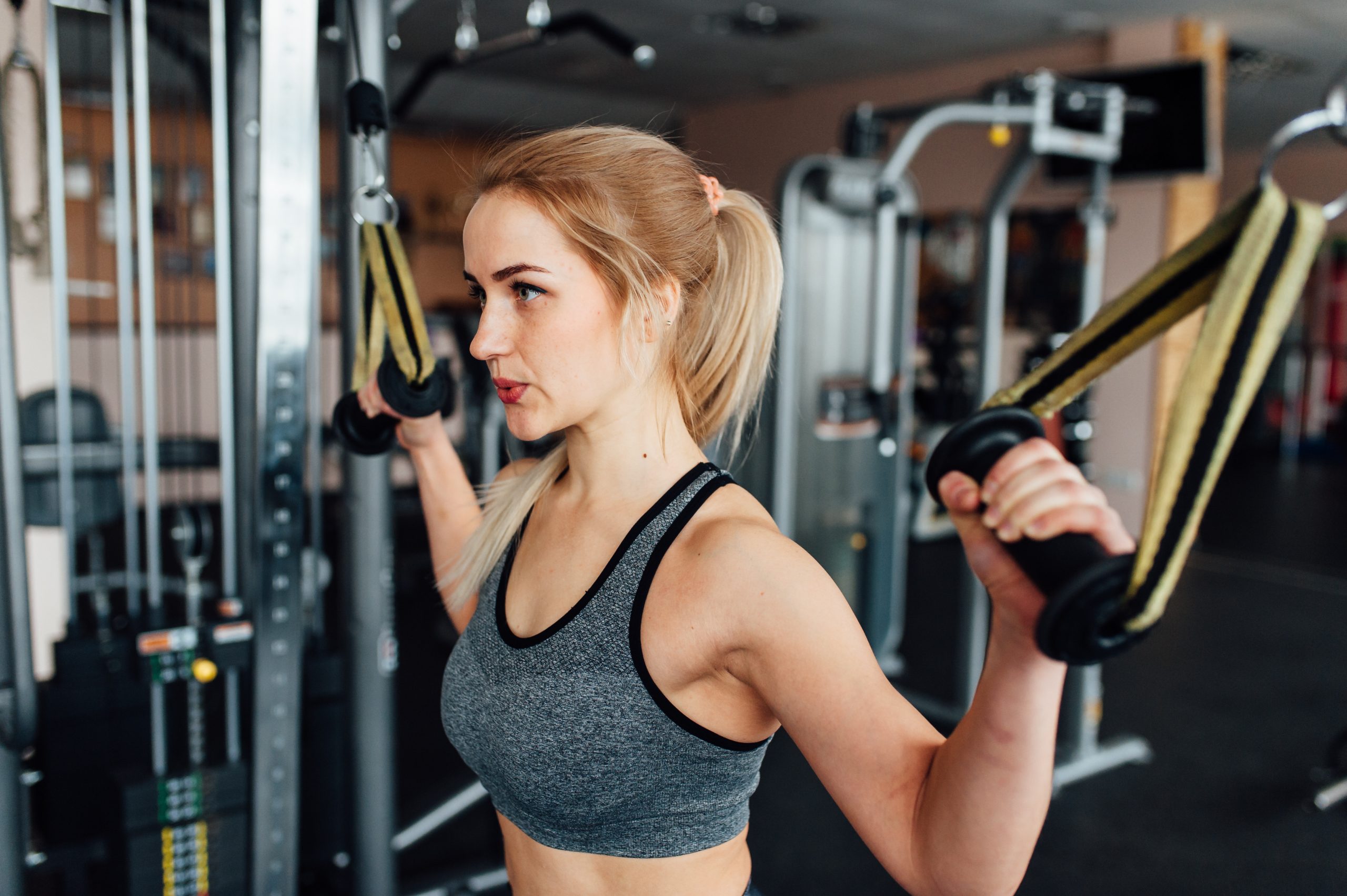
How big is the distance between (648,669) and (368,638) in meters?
1.05

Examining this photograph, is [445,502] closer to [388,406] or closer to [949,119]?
[388,406]

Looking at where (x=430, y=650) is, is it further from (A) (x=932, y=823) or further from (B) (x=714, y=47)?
(B) (x=714, y=47)

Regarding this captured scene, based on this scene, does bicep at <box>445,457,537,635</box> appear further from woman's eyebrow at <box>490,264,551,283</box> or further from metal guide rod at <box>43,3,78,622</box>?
metal guide rod at <box>43,3,78,622</box>

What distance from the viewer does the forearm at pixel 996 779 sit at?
0.57 metres

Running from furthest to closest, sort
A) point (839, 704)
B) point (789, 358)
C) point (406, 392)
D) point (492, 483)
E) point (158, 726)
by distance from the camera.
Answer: point (789, 358) < point (158, 726) < point (492, 483) < point (406, 392) < point (839, 704)

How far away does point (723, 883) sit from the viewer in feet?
3.22

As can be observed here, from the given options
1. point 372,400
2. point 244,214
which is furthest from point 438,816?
point 372,400

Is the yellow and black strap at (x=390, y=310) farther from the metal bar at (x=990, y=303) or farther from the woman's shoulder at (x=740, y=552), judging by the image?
the metal bar at (x=990, y=303)

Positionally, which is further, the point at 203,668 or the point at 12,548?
the point at 203,668

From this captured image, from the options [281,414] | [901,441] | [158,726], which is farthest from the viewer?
[901,441]

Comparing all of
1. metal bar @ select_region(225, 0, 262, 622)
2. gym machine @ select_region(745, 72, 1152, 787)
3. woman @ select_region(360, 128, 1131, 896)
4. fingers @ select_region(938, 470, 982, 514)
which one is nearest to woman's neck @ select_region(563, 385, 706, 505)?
woman @ select_region(360, 128, 1131, 896)

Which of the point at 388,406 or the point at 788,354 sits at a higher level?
the point at 788,354

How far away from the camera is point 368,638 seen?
1.79 metres

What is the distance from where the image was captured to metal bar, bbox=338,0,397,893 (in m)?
1.79
